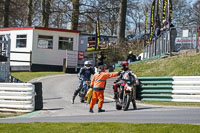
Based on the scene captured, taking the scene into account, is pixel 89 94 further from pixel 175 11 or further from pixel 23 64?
pixel 175 11

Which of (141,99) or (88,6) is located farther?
(88,6)

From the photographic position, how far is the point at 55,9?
39.6m

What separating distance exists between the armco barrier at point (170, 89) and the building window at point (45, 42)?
18.7 m

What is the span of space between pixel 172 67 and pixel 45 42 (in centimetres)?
1746

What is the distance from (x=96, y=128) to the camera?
9609 millimetres

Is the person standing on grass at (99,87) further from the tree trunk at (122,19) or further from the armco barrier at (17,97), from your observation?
the tree trunk at (122,19)

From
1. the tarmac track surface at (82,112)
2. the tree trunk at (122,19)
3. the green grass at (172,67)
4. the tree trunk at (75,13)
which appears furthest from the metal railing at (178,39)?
the tree trunk at (75,13)

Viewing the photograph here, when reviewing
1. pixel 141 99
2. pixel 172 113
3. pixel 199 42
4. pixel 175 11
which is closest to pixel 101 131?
pixel 172 113

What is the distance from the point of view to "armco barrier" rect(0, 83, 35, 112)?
1555 cm

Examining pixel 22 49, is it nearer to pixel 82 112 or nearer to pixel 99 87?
pixel 82 112

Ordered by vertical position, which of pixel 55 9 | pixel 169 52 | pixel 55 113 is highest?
pixel 55 9

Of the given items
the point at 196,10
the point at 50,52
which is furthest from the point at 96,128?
the point at 196,10

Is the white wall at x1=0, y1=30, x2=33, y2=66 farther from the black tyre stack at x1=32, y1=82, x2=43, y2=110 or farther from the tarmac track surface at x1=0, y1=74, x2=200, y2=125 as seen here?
the black tyre stack at x1=32, y1=82, x2=43, y2=110

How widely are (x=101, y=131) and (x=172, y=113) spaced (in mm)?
3579
